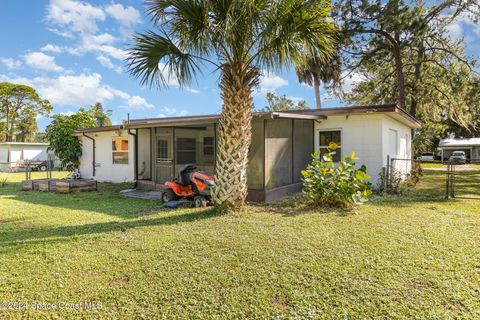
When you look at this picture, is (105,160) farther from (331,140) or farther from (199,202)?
(331,140)

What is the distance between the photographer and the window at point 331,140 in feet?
34.8

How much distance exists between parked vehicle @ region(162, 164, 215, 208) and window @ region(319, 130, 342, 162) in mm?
4777

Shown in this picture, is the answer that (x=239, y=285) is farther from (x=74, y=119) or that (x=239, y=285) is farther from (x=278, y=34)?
(x=74, y=119)

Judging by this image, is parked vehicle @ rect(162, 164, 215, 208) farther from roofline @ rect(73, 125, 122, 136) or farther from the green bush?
roofline @ rect(73, 125, 122, 136)

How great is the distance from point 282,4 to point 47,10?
927 cm

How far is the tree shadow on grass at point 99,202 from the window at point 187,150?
237 cm

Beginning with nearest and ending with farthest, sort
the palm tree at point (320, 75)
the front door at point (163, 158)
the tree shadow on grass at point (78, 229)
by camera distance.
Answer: the tree shadow on grass at point (78, 229) → the front door at point (163, 158) → the palm tree at point (320, 75)

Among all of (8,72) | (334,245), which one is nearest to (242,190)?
(334,245)

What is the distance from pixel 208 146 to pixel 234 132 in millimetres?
4124

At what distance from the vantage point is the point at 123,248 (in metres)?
4.34

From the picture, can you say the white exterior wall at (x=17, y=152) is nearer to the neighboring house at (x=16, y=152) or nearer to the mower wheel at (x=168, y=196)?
the neighboring house at (x=16, y=152)

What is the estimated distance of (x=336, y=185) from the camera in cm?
696

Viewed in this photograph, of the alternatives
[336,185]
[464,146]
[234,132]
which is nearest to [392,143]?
[336,185]

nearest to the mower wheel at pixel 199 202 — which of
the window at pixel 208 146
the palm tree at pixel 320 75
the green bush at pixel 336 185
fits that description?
the green bush at pixel 336 185
